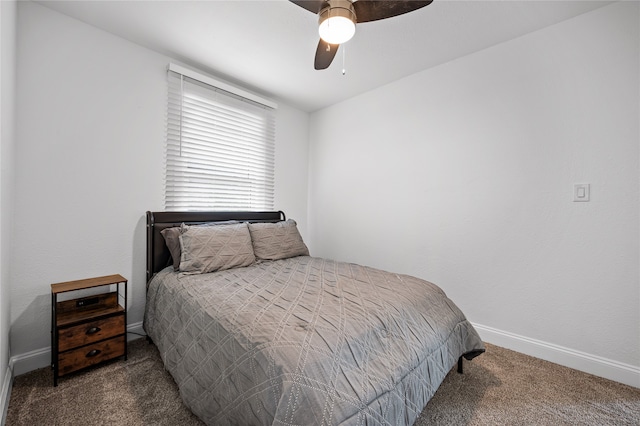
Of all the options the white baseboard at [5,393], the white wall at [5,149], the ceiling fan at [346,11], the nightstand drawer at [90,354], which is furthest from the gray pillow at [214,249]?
the ceiling fan at [346,11]

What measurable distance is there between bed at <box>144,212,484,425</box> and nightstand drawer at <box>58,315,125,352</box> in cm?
22

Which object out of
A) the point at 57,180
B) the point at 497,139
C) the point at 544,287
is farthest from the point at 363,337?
the point at 57,180

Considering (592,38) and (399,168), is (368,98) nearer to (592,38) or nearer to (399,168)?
(399,168)

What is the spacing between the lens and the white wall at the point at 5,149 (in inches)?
53.1

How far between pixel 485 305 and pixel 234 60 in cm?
320

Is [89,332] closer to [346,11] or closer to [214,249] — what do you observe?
[214,249]

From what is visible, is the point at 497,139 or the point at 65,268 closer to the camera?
the point at 65,268

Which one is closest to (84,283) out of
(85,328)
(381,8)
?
(85,328)

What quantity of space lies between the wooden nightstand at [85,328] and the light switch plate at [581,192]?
3.36 meters

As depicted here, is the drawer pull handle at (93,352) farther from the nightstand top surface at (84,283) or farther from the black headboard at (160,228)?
the black headboard at (160,228)

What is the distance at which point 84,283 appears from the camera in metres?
1.90

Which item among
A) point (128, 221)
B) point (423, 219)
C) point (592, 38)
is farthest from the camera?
point (423, 219)

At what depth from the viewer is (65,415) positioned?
1.44 metres

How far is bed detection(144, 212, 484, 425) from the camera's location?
973 millimetres
